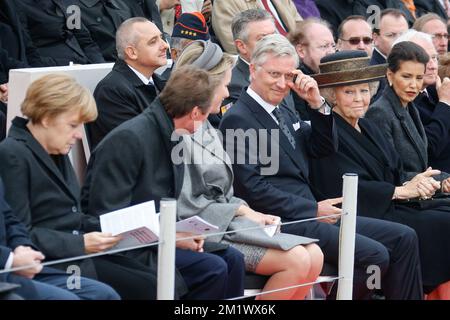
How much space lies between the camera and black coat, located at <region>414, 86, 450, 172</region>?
8156 mm

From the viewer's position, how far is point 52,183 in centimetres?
527

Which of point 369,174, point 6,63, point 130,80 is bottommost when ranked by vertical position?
point 369,174

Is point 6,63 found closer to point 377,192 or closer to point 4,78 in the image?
point 4,78

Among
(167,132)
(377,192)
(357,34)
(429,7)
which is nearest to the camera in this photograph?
(167,132)

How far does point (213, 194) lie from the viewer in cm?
621

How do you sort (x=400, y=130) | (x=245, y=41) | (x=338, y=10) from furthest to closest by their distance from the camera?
(x=338, y=10) → (x=245, y=41) → (x=400, y=130)

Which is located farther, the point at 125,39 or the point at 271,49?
the point at 125,39

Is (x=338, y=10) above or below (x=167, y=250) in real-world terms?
above

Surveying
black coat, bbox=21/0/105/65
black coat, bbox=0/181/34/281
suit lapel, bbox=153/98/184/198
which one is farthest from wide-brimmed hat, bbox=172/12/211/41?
black coat, bbox=0/181/34/281

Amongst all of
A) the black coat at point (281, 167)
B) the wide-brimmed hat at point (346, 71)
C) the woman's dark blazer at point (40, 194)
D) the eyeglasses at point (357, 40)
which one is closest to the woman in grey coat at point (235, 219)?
the black coat at point (281, 167)

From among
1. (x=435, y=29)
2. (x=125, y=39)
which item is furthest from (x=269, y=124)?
(x=435, y=29)

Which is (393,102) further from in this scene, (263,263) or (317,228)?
(263,263)

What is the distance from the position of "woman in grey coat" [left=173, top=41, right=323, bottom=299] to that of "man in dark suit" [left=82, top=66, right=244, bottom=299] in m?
0.15

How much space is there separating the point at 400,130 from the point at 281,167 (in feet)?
4.45
